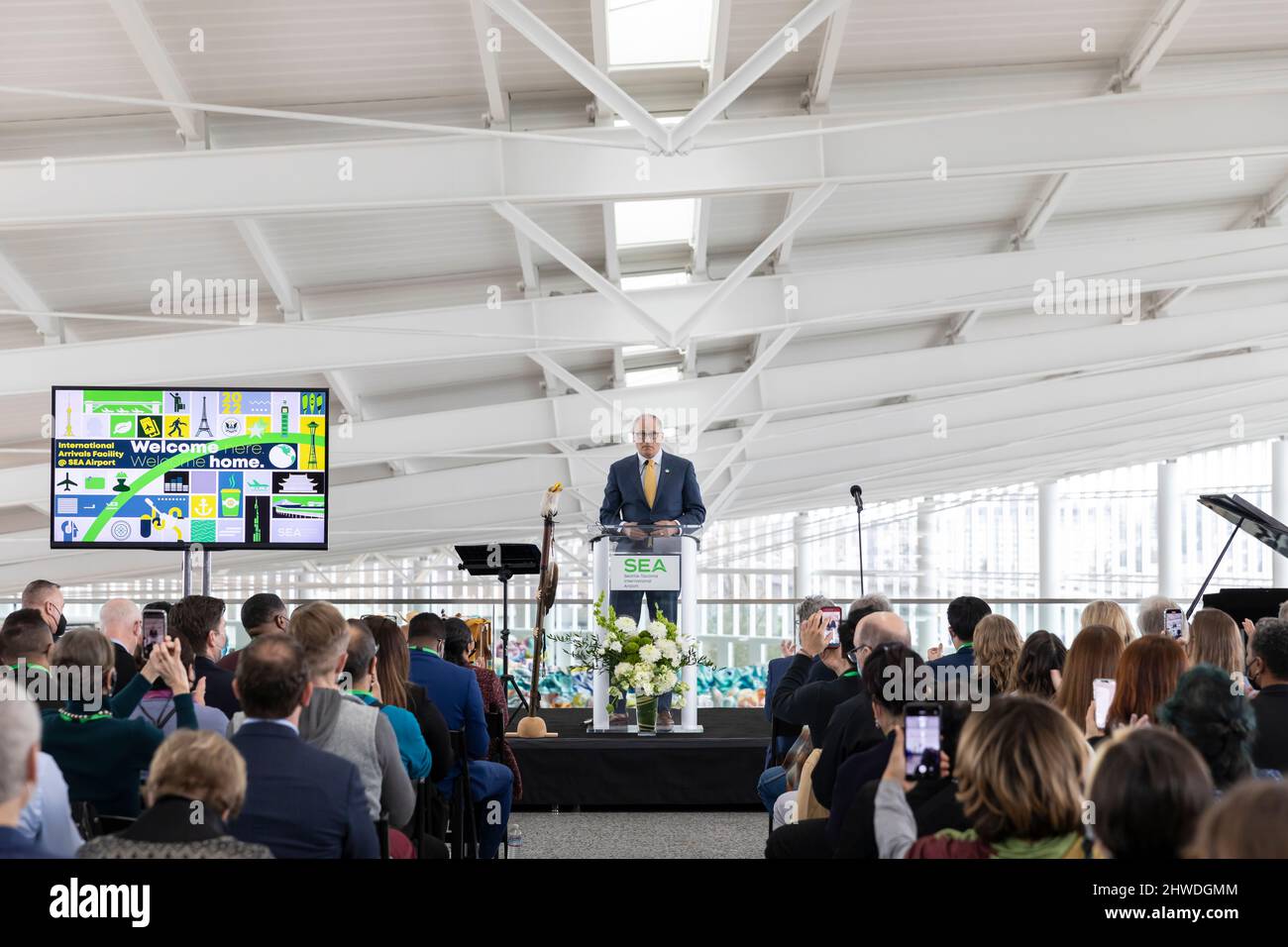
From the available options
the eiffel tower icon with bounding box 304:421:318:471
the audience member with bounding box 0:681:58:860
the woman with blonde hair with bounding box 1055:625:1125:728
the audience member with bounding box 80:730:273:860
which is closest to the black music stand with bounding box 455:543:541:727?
the eiffel tower icon with bounding box 304:421:318:471

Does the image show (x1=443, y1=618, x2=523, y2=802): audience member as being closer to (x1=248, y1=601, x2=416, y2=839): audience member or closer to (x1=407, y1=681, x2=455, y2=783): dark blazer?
(x1=407, y1=681, x2=455, y2=783): dark blazer

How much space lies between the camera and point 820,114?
8180 millimetres

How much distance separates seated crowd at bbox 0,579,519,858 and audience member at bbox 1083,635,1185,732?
1.98m

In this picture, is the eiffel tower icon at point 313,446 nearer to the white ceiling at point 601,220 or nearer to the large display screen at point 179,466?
the large display screen at point 179,466

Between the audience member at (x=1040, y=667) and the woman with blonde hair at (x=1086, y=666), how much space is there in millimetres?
220

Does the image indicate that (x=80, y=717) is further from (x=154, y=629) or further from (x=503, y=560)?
(x=503, y=560)

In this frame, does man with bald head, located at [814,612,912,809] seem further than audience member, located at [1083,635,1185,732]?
Yes

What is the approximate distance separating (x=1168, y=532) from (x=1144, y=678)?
2612 centimetres

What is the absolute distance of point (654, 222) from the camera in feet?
34.8

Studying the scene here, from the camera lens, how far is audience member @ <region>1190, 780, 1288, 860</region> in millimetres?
1637

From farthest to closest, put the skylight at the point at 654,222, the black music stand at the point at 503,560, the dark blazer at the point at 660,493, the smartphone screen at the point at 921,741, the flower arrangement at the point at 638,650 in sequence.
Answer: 1. the skylight at the point at 654,222
2. the black music stand at the point at 503,560
3. the dark blazer at the point at 660,493
4. the flower arrangement at the point at 638,650
5. the smartphone screen at the point at 921,741

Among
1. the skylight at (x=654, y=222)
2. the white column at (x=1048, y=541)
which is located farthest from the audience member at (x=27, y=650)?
the white column at (x=1048, y=541)

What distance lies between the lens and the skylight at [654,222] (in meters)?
10.2
